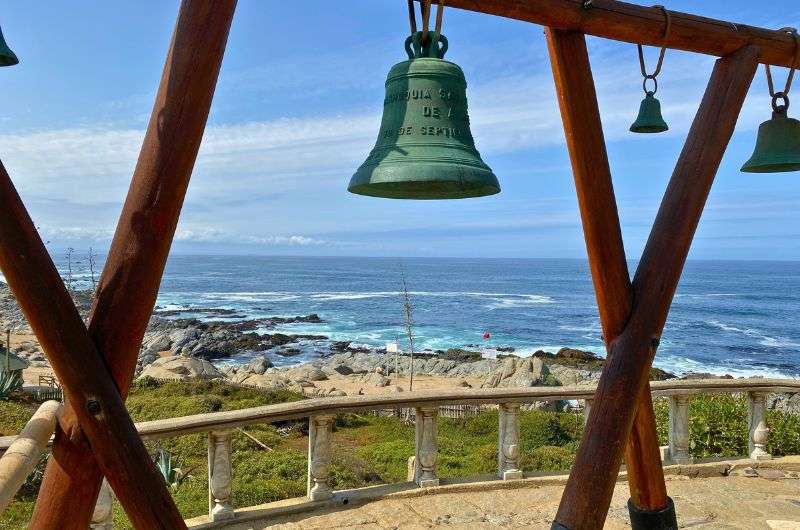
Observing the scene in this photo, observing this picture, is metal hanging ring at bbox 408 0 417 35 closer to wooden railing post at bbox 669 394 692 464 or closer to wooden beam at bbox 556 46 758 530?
wooden beam at bbox 556 46 758 530

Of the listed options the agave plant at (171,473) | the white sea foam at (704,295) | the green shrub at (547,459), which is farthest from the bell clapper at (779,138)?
the white sea foam at (704,295)

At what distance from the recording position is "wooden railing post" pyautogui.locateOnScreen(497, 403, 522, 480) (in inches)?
204

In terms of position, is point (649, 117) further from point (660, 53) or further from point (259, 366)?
point (259, 366)

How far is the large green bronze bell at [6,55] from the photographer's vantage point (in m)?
2.04

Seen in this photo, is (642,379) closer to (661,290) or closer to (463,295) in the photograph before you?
(661,290)

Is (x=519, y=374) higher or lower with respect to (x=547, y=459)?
higher

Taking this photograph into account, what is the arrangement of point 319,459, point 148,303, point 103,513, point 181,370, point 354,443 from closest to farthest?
point 148,303
point 103,513
point 319,459
point 354,443
point 181,370

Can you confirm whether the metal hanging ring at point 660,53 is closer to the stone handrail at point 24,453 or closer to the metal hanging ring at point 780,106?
the metal hanging ring at point 780,106

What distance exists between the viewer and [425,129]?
236 centimetres

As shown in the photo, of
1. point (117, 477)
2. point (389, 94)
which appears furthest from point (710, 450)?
point (117, 477)

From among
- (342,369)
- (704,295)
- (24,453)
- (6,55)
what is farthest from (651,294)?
(704,295)

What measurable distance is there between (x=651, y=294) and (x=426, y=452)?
8.55 feet

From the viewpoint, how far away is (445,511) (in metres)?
4.67

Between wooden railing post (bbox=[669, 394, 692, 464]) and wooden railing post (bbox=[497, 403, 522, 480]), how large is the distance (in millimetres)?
1373
